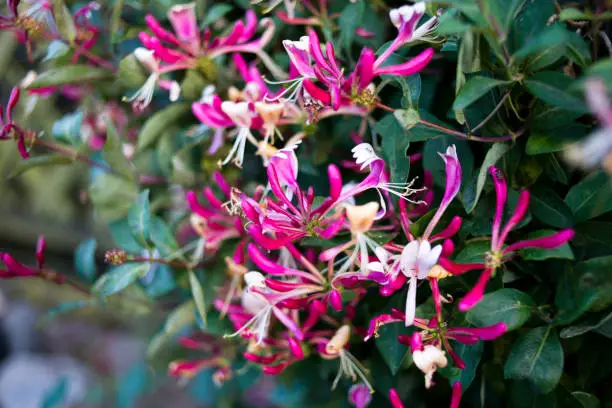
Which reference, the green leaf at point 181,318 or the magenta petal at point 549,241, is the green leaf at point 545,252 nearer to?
the magenta petal at point 549,241

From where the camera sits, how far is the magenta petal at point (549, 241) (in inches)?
15.2

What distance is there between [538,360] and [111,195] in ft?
1.64

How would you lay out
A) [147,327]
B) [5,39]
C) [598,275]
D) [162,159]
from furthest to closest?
[5,39] < [147,327] < [162,159] < [598,275]

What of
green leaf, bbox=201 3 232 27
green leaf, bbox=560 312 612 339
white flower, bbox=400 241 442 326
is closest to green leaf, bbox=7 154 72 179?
green leaf, bbox=201 3 232 27

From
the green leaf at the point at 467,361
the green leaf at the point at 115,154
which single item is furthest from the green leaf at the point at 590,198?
the green leaf at the point at 115,154

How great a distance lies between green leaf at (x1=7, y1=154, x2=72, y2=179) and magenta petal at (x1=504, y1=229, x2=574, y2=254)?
494 millimetres

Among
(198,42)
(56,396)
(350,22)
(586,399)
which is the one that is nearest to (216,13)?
(198,42)

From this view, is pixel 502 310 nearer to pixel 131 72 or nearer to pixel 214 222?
pixel 214 222

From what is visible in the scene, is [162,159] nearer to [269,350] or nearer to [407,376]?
[269,350]

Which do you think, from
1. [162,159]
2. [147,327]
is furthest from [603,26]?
[147,327]

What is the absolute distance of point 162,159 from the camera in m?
0.71

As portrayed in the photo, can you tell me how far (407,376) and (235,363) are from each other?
24 centimetres

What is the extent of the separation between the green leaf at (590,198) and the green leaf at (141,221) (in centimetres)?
37

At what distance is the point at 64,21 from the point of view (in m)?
0.63
